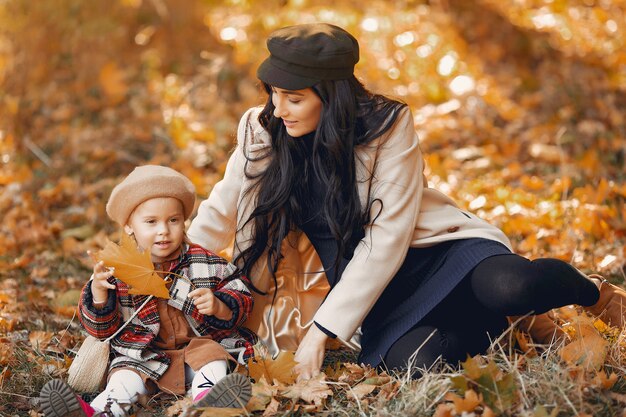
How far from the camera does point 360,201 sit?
2781 mm

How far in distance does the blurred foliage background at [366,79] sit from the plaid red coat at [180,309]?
1462mm

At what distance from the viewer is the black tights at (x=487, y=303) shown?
8.15 ft

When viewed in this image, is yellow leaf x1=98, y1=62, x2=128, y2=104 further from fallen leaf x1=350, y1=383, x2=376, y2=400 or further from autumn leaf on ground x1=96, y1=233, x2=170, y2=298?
fallen leaf x1=350, y1=383, x2=376, y2=400

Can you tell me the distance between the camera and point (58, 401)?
2.31 metres

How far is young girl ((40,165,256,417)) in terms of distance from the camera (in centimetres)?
258

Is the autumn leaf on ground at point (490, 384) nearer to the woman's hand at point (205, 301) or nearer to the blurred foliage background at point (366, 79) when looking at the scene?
the woman's hand at point (205, 301)

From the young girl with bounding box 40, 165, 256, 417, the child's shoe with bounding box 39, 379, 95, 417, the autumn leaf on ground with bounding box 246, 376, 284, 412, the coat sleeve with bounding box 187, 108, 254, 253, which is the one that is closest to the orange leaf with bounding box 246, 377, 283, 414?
the autumn leaf on ground with bounding box 246, 376, 284, 412

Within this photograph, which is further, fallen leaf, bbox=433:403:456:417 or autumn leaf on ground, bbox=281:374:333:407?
autumn leaf on ground, bbox=281:374:333:407

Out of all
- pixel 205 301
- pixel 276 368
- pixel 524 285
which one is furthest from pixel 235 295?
pixel 524 285

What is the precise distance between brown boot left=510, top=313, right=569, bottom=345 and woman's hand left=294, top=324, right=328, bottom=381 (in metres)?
0.74

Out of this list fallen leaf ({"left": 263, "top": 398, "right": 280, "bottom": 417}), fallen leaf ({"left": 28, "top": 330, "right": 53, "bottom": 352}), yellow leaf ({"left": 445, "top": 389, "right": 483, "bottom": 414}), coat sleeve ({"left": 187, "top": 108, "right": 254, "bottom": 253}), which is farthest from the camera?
fallen leaf ({"left": 28, "top": 330, "right": 53, "bottom": 352})

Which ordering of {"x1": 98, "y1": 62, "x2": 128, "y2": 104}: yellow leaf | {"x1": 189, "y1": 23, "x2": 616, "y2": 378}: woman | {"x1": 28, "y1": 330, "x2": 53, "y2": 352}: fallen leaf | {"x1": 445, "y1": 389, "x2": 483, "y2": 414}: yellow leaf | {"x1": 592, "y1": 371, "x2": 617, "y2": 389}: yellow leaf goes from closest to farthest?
{"x1": 445, "y1": 389, "x2": 483, "y2": 414}: yellow leaf
{"x1": 592, "y1": 371, "x2": 617, "y2": 389}: yellow leaf
{"x1": 189, "y1": 23, "x2": 616, "y2": 378}: woman
{"x1": 28, "y1": 330, "x2": 53, "y2": 352}: fallen leaf
{"x1": 98, "y1": 62, "x2": 128, "y2": 104}: yellow leaf

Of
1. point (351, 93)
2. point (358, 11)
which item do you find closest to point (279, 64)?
point (351, 93)

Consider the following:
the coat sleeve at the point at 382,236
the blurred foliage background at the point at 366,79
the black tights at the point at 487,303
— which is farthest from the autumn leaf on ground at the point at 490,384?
the blurred foliage background at the point at 366,79
